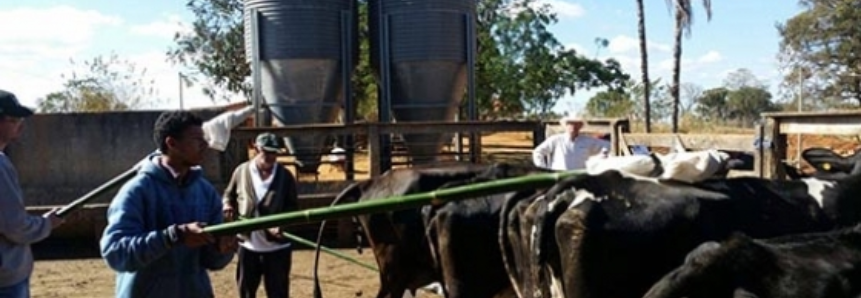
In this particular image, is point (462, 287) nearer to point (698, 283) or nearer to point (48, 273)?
point (698, 283)

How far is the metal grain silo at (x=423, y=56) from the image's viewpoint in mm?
14242

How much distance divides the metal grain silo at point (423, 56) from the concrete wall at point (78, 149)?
388cm

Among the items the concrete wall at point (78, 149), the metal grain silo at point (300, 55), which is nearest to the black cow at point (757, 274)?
the concrete wall at point (78, 149)

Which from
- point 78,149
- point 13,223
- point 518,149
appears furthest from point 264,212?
point 518,149

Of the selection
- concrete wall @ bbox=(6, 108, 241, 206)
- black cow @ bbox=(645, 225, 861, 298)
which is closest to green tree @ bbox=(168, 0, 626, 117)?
concrete wall @ bbox=(6, 108, 241, 206)

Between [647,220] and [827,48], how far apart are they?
29.3 metres

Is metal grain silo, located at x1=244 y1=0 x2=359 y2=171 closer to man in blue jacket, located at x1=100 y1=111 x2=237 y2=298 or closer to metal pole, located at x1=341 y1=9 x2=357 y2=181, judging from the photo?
metal pole, located at x1=341 y1=9 x2=357 y2=181

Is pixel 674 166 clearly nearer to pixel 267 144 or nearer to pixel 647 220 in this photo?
pixel 647 220

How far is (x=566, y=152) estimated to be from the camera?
8.55 m

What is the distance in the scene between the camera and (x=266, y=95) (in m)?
14.4

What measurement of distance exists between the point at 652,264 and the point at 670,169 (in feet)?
2.00

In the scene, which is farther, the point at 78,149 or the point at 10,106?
the point at 78,149

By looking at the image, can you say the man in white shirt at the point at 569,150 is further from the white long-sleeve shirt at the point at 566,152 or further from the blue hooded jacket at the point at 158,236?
the blue hooded jacket at the point at 158,236

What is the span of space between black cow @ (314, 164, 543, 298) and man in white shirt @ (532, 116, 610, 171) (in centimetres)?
160
